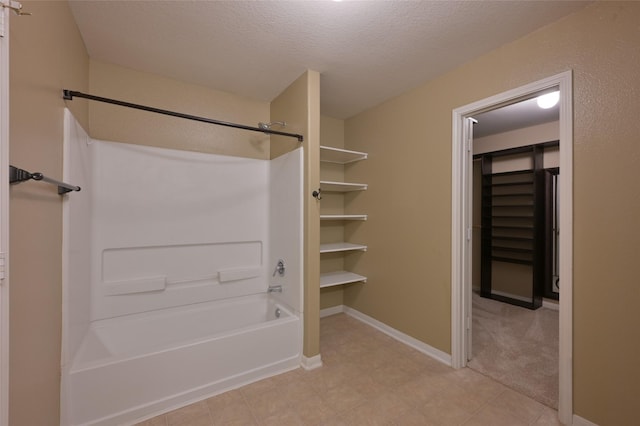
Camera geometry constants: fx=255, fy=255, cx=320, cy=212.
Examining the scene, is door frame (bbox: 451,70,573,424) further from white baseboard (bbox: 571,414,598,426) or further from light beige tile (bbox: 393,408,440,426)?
light beige tile (bbox: 393,408,440,426)

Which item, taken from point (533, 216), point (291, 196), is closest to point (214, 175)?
point (291, 196)

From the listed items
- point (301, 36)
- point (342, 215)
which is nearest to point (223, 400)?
point (342, 215)

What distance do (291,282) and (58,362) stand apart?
1.48 metres

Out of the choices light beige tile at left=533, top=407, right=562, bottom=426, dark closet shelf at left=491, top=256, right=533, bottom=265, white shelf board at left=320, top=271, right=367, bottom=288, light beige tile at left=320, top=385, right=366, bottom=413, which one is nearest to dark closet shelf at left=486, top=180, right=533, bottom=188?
dark closet shelf at left=491, top=256, right=533, bottom=265

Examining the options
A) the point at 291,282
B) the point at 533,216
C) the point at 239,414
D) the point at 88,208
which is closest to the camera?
the point at 239,414

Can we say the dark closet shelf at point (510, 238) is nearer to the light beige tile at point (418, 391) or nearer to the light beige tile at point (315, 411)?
the light beige tile at point (418, 391)

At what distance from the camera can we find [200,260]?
2406 millimetres

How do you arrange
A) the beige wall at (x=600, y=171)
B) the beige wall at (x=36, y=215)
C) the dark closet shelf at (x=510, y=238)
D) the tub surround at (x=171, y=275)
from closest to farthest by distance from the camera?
the beige wall at (x=36, y=215) → the beige wall at (x=600, y=171) → the tub surround at (x=171, y=275) → the dark closet shelf at (x=510, y=238)

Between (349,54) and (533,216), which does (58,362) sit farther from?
(533,216)

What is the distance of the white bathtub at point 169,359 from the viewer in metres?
1.47

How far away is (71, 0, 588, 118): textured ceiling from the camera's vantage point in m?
1.49

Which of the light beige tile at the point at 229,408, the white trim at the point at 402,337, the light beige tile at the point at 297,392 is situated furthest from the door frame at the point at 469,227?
the light beige tile at the point at 229,408

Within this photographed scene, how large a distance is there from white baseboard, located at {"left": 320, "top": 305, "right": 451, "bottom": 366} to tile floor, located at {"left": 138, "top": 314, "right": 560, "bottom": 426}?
0.22 ft

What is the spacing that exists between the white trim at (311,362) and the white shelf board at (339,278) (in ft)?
2.36
